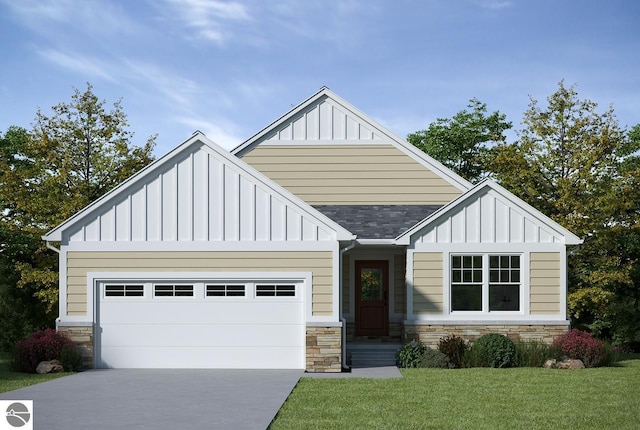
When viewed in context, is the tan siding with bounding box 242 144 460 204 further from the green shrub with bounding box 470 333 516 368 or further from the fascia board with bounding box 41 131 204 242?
the green shrub with bounding box 470 333 516 368

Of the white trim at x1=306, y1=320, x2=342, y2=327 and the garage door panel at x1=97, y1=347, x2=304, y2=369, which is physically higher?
the white trim at x1=306, y1=320, x2=342, y2=327

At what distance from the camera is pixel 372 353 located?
860 inches

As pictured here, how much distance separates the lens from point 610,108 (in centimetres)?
2930

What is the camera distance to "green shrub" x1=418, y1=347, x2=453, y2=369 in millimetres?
20156

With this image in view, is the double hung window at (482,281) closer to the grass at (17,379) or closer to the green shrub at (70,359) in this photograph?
the green shrub at (70,359)

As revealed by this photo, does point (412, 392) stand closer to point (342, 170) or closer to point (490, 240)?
point (490, 240)

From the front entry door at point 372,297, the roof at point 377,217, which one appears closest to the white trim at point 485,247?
the roof at point 377,217

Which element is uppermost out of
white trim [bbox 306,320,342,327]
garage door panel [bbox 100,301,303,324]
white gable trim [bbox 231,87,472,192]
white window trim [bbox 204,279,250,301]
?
white gable trim [bbox 231,87,472,192]

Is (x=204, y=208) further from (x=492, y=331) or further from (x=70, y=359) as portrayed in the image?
(x=492, y=331)

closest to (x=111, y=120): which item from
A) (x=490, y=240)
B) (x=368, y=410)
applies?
(x=490, y=240)

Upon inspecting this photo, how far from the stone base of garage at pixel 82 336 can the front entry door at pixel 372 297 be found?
766 centimetres

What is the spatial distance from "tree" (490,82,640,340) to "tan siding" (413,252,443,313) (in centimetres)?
784

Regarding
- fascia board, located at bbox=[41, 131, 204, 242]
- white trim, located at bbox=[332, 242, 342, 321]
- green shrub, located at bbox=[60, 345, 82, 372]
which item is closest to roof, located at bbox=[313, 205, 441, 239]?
white trim, located at bbox=[332, 242, 342, 321]

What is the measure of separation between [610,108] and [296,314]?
52.4 ft
